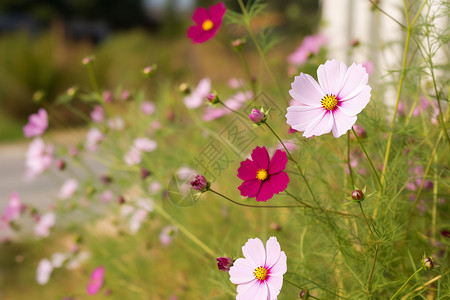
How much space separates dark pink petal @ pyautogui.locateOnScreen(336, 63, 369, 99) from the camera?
453mm

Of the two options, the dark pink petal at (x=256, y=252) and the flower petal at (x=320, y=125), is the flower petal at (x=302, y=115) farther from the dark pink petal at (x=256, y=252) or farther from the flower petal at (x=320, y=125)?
the dark pink petal at (x=256, y=252)

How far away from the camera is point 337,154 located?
71 cm

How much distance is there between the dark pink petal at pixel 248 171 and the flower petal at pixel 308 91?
0.28ft

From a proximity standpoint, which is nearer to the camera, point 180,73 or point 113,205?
point 113,205

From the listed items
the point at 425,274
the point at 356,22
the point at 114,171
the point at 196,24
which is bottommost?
the point at 114,171

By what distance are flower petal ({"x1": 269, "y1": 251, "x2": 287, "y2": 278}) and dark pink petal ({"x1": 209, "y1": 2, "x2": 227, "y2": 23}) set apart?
1.12ft

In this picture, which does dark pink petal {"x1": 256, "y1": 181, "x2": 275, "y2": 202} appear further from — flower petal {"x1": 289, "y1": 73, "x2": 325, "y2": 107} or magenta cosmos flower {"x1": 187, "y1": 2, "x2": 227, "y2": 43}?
magenta cosmos flower {"x1": 187, "y1": 2, "x2": 227, "y2": 43}

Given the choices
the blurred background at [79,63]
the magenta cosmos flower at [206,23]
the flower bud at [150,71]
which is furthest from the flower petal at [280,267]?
the blurred background at [79,63]

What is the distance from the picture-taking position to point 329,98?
1.55 feet

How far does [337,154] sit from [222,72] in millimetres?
4858

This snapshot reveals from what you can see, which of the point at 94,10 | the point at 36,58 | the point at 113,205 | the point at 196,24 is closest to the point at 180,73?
the point at 36,58

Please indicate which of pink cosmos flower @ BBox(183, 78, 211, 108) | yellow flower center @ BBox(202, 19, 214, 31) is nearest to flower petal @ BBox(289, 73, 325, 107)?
yellow flower center @ BBox(202, 19, 214, 31)

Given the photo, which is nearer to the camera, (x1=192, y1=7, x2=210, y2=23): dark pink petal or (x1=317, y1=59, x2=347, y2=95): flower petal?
(x1=317, y1=59, x2=347, y2=95): flower petal

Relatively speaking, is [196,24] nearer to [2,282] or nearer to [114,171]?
[114,171]
